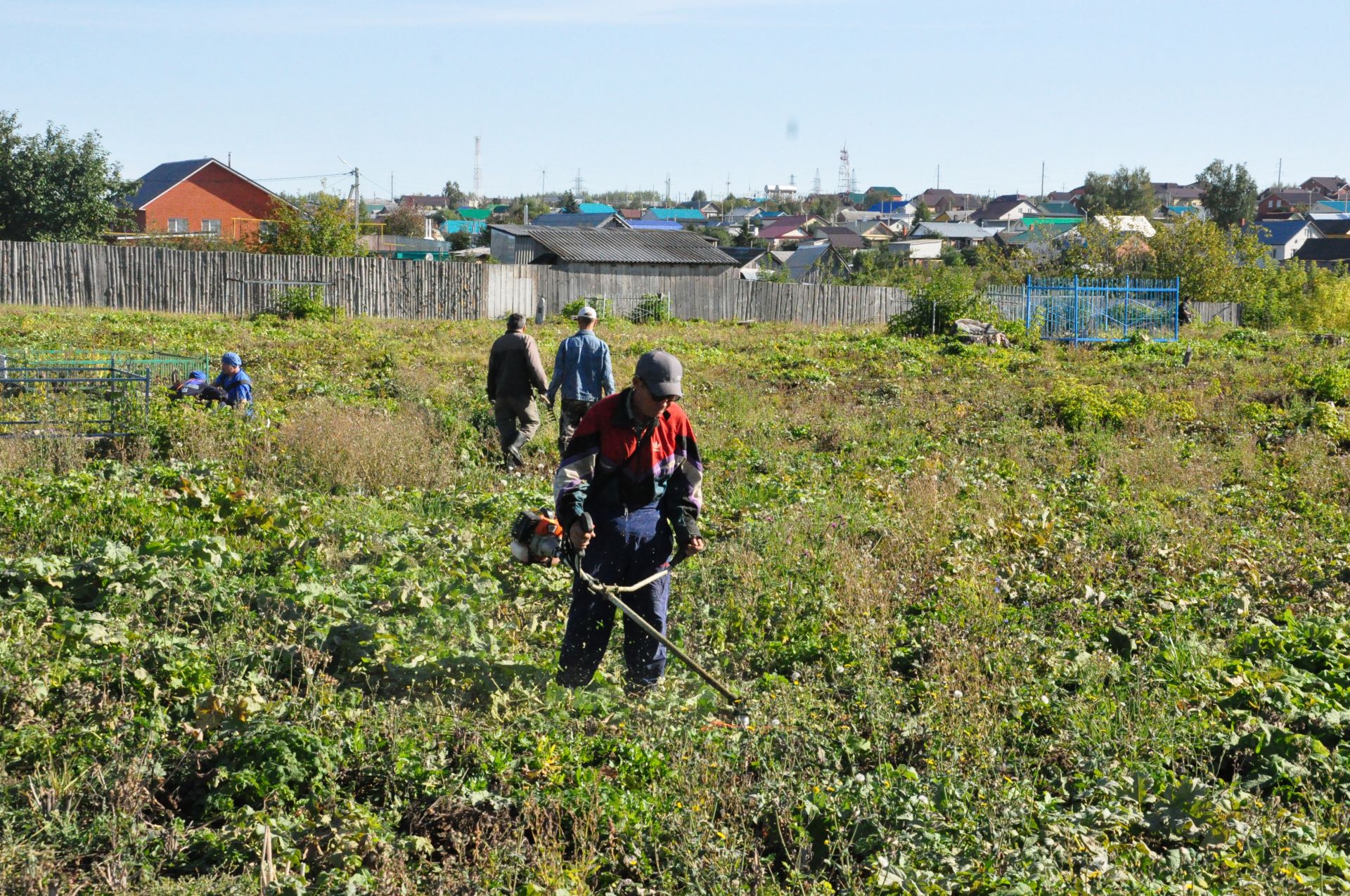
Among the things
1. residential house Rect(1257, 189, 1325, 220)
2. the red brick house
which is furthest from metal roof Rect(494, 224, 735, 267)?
residential house Rect(1257, 189, 1325, 220)

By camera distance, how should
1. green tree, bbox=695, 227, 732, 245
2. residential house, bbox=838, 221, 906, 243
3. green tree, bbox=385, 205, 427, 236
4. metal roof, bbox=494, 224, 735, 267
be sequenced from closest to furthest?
metal roof, bbox=494, 224, 735, 267 < green tree, bbox=385, 205, 427, 236 < residential house, bbox=838, 221, 906, 243 < green tree, bbox=695, 227, 732, 245

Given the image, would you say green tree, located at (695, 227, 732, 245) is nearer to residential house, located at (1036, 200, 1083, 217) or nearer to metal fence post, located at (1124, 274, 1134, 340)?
residential house, located at (1036, 200, 1083, 217)

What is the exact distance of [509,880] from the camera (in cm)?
364

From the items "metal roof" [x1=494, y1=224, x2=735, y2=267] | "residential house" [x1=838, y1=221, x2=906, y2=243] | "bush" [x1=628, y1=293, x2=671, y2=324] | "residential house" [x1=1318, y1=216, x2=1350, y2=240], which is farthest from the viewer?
"residential house" [x1=838, y1=221, x2=906, y2=243]

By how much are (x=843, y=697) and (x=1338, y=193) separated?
157718mm

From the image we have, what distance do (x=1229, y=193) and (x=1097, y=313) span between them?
2465 inches

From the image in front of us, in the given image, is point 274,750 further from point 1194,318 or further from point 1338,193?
point 1338,193

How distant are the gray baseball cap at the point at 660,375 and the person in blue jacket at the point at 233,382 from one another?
7322mm

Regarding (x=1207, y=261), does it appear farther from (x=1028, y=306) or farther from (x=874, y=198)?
(x=874, y=198)

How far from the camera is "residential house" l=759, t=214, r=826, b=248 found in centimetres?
9862

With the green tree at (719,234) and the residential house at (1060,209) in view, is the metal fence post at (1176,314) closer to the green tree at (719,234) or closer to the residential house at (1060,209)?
the green tree at (719,234)

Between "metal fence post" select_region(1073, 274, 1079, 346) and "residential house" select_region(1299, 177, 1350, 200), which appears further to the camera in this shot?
"residential house" select_region(1299, 177, 1350, 200)

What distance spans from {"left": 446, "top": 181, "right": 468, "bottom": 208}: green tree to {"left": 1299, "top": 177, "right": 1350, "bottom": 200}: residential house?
107 m

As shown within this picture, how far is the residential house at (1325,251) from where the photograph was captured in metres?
68.1
